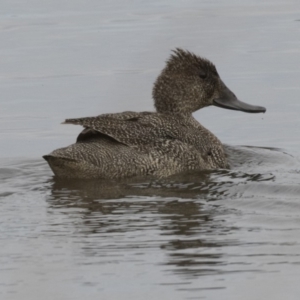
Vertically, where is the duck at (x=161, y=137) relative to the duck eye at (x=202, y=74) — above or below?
below

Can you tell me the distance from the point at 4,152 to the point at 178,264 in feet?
16.2

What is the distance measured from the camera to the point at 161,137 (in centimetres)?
1070

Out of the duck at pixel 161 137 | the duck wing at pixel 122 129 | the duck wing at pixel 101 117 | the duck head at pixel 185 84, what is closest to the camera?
the duck at pixel 161 137

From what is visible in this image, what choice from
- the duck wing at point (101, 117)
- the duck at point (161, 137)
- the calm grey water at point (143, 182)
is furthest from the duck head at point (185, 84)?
the duck wing at point (101, 117)

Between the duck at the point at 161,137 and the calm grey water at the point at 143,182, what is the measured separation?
20 centimetres

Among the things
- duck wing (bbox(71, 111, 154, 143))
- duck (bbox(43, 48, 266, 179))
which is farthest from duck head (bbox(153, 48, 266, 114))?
duck wing (bbox(71, 111, 154, 143))

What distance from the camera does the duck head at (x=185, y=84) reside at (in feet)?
38.1

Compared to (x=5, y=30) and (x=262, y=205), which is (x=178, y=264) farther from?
(x=5, y=30)

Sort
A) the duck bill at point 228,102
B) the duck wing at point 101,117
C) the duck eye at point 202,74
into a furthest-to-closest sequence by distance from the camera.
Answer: the duck bill at point 228,102
the duck eye at point 202,74
the duck wing at point 101,117

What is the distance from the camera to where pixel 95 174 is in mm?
10148

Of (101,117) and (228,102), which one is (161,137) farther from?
(228,102)

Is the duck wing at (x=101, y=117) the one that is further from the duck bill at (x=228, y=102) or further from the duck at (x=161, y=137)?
the duck bill at (x=228, y=102)

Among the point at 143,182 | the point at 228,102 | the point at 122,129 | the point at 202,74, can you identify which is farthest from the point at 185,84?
the point at 143,182

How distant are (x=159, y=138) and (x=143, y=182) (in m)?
0.67
